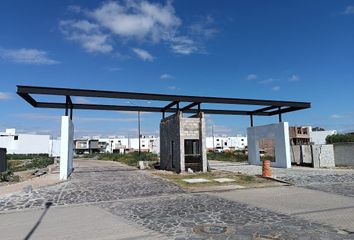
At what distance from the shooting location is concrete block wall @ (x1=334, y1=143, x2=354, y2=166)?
2741cm

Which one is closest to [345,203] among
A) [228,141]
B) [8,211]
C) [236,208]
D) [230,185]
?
[236,208]

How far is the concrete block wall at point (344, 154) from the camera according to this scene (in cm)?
2741

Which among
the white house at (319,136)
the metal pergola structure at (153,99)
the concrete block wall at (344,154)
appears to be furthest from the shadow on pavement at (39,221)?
the white house at (319,136)

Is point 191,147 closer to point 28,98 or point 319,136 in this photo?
point 28,98

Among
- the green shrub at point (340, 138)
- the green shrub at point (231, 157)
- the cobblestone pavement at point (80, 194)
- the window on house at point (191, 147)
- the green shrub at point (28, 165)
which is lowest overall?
the cobblestone pavement at point (80, 194)

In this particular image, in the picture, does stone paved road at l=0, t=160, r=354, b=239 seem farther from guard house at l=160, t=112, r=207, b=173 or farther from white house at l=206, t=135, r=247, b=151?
white house at l=206, t=135, r=247, b=151

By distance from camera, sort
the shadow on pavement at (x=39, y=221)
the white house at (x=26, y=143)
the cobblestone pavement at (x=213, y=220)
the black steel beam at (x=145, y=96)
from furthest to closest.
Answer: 1. the white house at (x=26, y=143)
2. the black steel beam at (x=145, y=96)
3. the shadow on pavement at (x=39, y=221)
4. the cobblestone pavement at (x=213, y=220)

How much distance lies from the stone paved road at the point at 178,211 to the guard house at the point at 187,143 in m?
6.85

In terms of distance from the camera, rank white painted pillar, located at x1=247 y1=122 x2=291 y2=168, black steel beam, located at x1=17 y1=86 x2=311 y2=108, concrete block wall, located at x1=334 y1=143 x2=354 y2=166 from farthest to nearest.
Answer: concrete block wall, located at x1=334 y1=143 x2=354 y2=166 < white painted pillar, located at x1=247 y1=122 x2=291 y2=168 < black steel beam, located at x1=17 y1=86 x2=311 y2=108

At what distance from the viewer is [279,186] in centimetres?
1530

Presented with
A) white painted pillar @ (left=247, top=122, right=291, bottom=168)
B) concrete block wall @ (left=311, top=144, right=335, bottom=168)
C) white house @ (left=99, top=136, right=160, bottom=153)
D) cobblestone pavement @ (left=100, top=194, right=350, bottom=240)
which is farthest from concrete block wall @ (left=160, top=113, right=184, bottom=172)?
white house @ (left=99, top=136, right=160, bottom=153)

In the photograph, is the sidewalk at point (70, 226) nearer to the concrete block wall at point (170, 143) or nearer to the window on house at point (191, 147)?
the concrete block wall at point (170, 143)

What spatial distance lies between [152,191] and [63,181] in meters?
6.74

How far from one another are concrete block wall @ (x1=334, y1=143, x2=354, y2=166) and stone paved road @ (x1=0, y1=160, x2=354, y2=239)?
19.1m
